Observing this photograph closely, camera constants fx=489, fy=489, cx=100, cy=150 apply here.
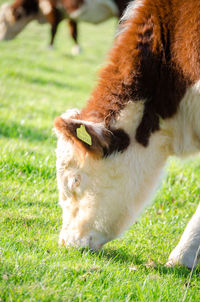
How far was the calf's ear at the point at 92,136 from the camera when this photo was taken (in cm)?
320

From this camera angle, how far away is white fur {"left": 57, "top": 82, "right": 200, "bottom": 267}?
3461 millimetres

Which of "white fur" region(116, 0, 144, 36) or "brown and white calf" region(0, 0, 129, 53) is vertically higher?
"white fur" region(116, 0, 144, 36)

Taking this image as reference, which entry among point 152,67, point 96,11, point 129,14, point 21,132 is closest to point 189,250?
point 152,67

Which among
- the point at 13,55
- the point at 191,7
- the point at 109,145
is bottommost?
the point at 13,55

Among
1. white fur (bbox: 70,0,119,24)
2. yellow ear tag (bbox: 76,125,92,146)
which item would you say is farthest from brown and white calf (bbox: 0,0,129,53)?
yellow ear tag (bbox: 76,125,92,146)

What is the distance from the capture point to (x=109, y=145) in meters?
3.40

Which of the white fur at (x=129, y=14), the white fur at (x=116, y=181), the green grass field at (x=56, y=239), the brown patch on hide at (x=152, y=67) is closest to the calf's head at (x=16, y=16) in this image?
the green grass field at (x=56, y=239)

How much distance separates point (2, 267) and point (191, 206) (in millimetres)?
2421

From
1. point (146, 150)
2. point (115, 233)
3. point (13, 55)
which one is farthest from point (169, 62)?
point (13, 55)

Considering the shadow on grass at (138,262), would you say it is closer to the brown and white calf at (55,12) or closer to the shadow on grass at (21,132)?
the shadow on grass at (21,132)

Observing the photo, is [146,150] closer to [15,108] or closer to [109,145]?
[109,145]

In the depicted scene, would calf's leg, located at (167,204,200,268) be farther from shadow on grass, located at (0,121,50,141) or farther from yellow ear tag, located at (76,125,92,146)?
shadow on grass, located at (0,121,50,141)

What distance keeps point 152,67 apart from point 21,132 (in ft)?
10.8

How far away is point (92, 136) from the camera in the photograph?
Answer: 3254 millimetres
